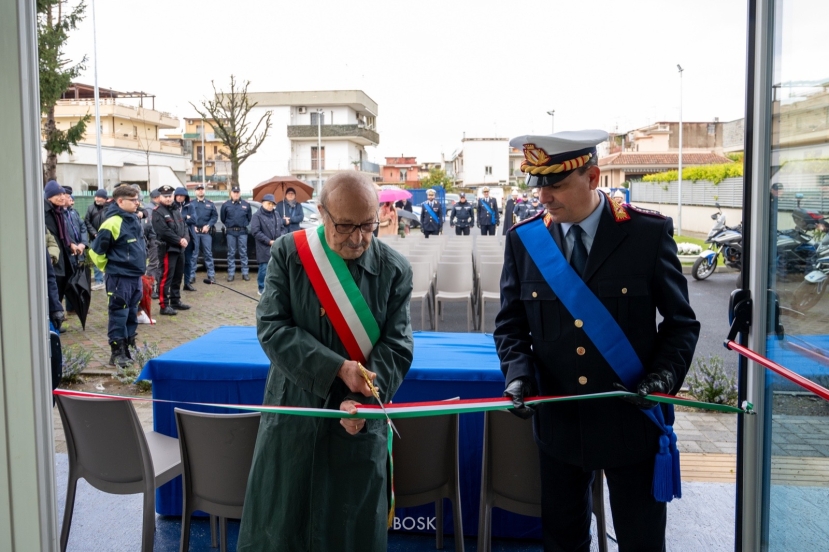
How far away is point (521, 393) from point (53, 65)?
699 inches

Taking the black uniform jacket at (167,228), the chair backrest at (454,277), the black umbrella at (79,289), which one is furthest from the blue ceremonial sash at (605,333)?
the black uniform jacket at (167,228)

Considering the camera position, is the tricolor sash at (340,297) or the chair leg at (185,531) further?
the chair leg at (185,531)

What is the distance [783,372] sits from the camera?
2.17 m

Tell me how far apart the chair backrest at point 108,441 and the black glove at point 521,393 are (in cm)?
159

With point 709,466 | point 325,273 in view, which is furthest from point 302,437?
point 709,466

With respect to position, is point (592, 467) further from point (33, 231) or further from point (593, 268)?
point (33, 231)

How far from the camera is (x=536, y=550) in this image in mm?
3549

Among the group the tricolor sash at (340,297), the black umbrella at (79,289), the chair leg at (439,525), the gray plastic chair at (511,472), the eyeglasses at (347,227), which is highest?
the eyeglasses at (347,227)

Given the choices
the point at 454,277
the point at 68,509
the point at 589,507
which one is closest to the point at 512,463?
the point at 589,507

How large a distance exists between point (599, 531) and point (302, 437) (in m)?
1.41

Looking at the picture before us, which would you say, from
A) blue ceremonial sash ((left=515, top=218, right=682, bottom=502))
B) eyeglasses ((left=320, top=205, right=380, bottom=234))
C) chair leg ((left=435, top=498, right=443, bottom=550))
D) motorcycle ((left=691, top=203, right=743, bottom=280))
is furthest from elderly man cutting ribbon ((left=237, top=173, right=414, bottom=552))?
motorcycle ((left=691, top=203, right=743, bottom=280))

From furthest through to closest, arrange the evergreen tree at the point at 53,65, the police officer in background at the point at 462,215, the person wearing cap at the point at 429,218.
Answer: the police officer in background at the point at 462,215
the person wearing cap at the point at 429,218
the evergreen tree at the point at 53,65

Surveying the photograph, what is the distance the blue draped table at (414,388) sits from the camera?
3467 mm

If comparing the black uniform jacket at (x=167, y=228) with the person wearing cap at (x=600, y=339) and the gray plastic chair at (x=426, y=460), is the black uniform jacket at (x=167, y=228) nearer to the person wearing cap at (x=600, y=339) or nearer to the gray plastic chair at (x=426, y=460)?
the gray plastic chair at (x=426, y=460)
